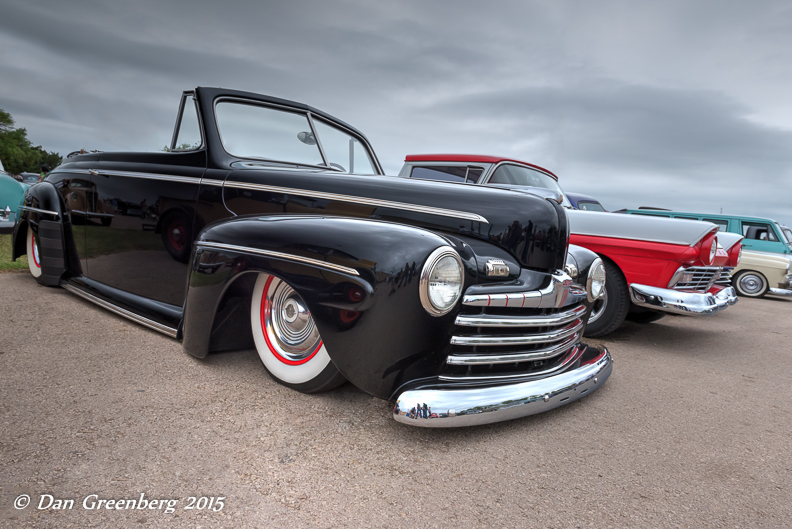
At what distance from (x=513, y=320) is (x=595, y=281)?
3.36 feet

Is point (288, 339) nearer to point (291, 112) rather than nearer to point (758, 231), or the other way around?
point (291, 112)

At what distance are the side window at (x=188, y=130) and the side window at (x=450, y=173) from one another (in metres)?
3.26

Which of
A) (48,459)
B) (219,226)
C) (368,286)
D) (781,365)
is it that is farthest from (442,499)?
(781,365)

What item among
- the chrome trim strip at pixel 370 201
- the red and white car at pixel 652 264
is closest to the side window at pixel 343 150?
the chrome trim strip at pixel 370 201

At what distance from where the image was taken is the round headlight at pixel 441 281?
1.75 m

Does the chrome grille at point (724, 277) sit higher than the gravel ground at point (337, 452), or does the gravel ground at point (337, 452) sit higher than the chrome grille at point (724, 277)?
the chrome grille at point (724, 277)

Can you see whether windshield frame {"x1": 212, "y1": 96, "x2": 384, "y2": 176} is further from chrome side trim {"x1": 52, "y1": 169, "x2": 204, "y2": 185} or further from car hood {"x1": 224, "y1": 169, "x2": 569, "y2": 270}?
car hood {"x1": 224, "y1": 169, "x2": 569, "y2": 270}

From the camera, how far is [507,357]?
77.8 inches

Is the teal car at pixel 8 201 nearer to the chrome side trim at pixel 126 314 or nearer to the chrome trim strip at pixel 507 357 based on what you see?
the chrome side trim at pixel 126 314

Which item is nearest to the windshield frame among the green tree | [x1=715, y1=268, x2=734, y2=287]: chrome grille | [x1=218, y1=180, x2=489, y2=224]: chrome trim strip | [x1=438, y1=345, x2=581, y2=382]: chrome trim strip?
[x1=218, y1=180, x2=489, y2=224]: chrome trim strip

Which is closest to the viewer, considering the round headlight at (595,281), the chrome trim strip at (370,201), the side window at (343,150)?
the chrome trim strip at (370,201)

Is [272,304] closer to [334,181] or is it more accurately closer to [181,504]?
[334,181]

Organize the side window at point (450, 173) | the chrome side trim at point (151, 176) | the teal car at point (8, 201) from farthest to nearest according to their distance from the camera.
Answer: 1. the teal car at point (8, 201)
2. the side window at point (450, 173)
3. the chrome side trim at point (151, 176)

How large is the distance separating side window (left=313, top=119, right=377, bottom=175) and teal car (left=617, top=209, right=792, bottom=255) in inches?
326
